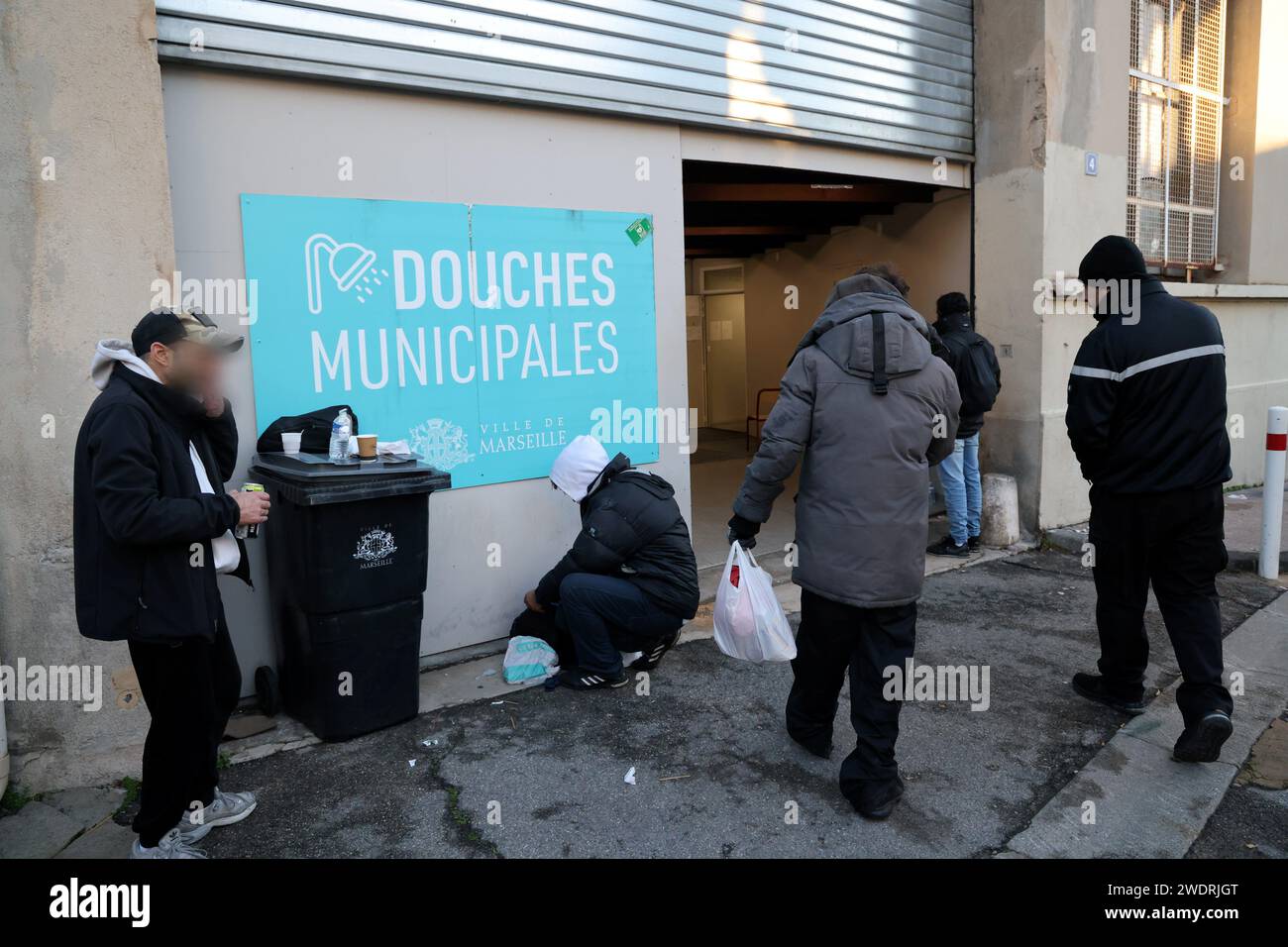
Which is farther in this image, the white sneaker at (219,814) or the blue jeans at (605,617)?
the blue jeans at (605,617)

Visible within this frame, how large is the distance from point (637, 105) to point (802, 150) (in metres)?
1.62

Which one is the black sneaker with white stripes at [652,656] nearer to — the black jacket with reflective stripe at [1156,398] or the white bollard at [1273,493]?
the black jacket with reflective stripe at [1156,398]

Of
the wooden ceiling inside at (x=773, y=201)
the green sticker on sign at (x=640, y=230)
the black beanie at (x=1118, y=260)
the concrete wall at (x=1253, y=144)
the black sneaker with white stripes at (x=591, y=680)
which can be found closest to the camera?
the black beanie at (x=1118, y=260)

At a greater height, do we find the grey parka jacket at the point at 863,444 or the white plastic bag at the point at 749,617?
the grey parka jacket at the point at 863,444

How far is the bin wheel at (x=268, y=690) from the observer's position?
4.15 meters

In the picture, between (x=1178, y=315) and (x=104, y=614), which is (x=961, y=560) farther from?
(x=104, y=614)

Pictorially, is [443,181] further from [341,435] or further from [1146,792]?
[1146,792]

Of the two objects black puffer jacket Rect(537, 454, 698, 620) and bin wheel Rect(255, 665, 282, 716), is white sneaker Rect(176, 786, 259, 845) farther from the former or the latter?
black puffer jacket Rect(537, 454, 698, 620)

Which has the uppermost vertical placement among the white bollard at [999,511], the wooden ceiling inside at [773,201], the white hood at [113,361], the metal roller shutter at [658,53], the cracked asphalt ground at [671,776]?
the metal roller shutter at [658,53]

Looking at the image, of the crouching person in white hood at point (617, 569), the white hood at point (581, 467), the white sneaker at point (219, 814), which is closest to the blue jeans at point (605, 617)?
the crouching person in white hood at point (617, 569)

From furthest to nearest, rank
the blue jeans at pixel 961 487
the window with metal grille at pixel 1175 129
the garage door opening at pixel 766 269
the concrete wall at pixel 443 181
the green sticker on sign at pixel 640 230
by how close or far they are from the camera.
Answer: the window with metal grille at pixel 1175 129 → the garage door opening at pixel 766 269 → the blue jeans at pixel 961 487 → the green sticker on sign at pixel 640 230 → the concrete wall at pixel 443 181

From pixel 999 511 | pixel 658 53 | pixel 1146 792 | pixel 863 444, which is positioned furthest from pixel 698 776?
pixel 999 511

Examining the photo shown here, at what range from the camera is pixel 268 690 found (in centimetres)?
416
